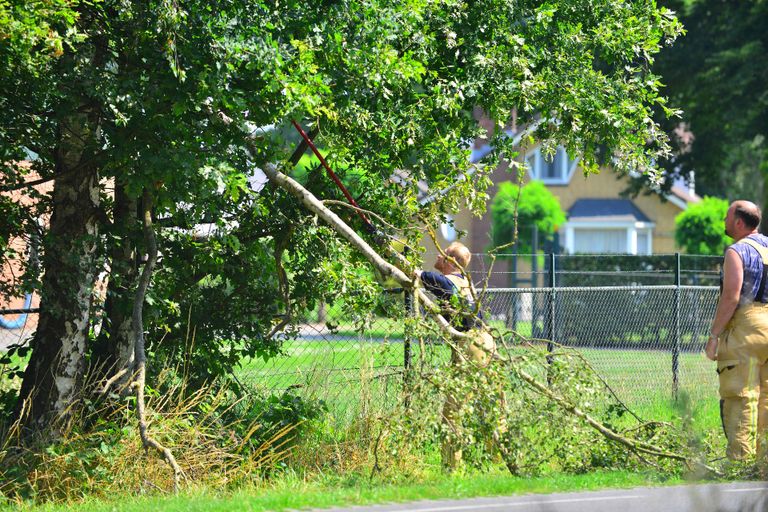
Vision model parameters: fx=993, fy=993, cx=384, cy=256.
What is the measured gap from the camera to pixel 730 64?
2469 cm

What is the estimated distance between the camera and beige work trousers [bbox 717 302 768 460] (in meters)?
7.94

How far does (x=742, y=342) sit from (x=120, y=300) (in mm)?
5496

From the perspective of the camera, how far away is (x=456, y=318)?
28.8ft

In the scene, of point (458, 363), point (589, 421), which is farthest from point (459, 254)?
point (589, 421)

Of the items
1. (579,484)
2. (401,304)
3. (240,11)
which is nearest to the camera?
(579,484)

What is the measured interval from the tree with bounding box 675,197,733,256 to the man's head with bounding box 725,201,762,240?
27134 mm

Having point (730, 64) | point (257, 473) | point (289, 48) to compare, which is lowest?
point (257, 473)

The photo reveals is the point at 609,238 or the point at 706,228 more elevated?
the point at 609,238

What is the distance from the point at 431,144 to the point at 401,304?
1.54 meters

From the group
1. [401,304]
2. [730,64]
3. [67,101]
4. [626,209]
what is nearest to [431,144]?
[401,304]

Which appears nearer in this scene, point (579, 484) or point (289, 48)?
point (579, 484)

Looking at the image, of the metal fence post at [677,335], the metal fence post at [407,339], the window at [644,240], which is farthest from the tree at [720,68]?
the window at [644,240]

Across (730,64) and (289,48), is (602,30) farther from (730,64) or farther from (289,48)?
(730,64)

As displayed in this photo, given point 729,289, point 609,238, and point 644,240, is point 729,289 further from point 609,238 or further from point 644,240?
point 644,240
